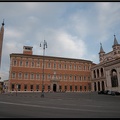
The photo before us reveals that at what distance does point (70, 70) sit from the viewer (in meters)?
63.4

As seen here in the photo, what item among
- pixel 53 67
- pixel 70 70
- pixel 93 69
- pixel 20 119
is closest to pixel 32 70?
pixel 53 67

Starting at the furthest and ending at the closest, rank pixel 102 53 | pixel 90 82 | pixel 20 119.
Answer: pixel 102 53 → pixel 90 82 → pixel 20 119

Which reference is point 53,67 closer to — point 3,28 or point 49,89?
point 49,89

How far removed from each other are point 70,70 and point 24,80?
20027mm

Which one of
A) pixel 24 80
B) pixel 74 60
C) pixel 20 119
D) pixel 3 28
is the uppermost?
pixel 74 60

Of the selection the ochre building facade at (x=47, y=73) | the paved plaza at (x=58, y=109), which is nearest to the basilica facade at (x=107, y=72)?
the ochre building facade at (x=47, y=73)

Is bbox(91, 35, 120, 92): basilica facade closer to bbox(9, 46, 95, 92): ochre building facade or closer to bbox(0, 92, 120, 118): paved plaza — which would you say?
bbox(9, 46, 95, 92): ochre building facade

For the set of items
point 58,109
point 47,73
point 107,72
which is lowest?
point 58,109

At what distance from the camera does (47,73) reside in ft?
196

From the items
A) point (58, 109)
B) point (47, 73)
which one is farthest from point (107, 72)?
point (58, 109)

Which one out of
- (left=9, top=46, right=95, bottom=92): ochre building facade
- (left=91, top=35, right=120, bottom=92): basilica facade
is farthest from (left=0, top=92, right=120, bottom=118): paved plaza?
(left=9, top=46, right=95, bottom=92): ochre building facade

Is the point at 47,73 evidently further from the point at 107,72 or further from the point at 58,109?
the point at 58,109

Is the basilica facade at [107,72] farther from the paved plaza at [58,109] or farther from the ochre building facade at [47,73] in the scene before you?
the paved plaza at [58,109]

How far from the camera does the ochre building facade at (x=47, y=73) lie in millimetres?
55438
